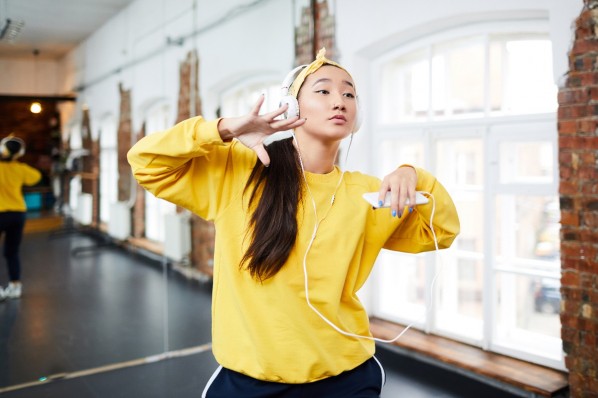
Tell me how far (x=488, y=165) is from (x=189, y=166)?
8.31 feet

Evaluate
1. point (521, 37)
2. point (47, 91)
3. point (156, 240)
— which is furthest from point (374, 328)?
point (47, 91)

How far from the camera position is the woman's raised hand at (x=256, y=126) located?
1305 millimetres

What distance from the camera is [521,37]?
11.1 ft

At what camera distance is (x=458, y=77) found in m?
3.76

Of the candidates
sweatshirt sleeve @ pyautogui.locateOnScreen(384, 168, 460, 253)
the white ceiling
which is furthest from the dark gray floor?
sweatshirt sleeve @ pyautogui.locateOnScreen(384, 168, 460, 253)

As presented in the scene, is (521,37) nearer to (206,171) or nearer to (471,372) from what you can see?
(471,372)

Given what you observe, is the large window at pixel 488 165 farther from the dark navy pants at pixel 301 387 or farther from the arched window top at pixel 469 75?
the dark navy pants at pixel 301 387

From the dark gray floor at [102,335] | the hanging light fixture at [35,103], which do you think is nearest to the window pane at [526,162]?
the dark gray floor at [102,335]

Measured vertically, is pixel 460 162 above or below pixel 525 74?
below

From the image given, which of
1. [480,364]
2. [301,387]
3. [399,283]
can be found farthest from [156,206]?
[301,387]

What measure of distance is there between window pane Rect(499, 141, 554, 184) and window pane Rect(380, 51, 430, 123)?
700 millimetres

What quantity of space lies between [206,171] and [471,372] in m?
2.54

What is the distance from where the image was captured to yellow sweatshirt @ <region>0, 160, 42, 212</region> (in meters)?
3.02

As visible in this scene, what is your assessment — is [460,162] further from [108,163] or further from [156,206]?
[108,163]
